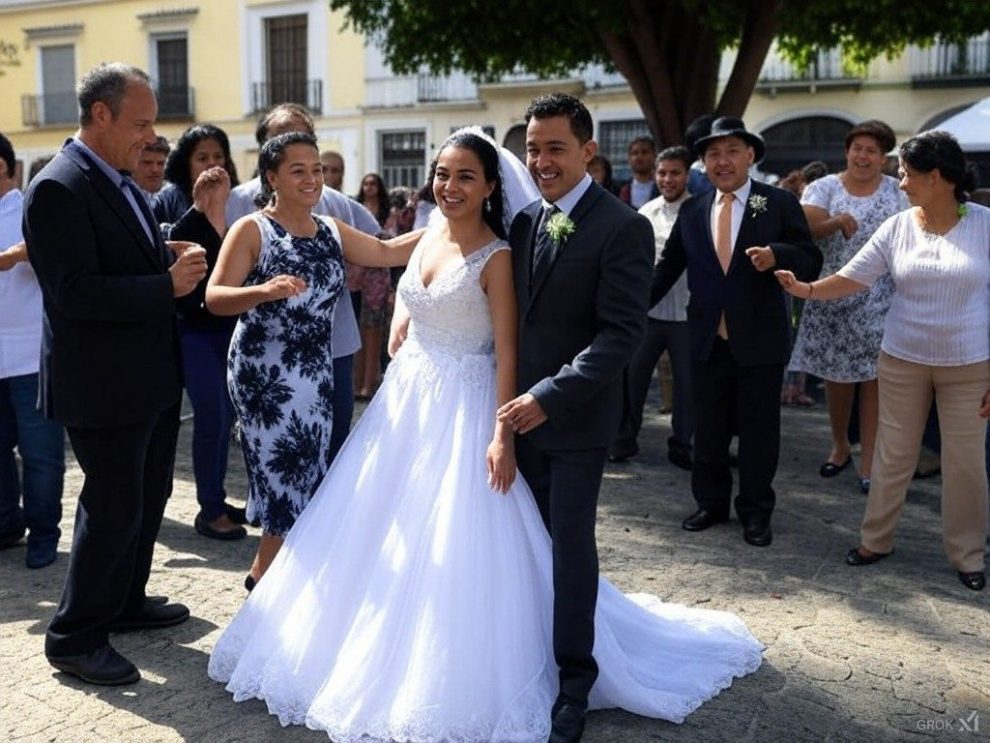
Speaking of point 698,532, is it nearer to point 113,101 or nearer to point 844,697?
point 844,697

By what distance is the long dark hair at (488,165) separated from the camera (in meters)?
3.63

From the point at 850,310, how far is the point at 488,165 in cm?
396

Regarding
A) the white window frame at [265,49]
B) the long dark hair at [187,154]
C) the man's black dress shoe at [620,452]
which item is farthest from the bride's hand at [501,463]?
the white window frame at [265,49]

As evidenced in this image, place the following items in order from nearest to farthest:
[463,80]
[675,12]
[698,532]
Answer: [698,532]
[675,12]
[463,80]

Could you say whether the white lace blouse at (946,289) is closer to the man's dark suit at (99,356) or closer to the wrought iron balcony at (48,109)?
the man's dark suit at (99,356)

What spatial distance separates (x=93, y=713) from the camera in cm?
380

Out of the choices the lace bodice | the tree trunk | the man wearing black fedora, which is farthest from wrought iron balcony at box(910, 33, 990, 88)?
the lace bodice

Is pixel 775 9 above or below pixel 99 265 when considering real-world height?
above

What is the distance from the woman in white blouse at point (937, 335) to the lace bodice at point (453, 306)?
6.91 feet

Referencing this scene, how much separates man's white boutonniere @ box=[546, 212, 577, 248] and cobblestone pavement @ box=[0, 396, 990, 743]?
1.68 m

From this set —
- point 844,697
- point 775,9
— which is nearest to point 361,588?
point 844,697

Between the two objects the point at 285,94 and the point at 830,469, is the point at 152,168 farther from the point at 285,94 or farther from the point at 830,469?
the point at 285,94

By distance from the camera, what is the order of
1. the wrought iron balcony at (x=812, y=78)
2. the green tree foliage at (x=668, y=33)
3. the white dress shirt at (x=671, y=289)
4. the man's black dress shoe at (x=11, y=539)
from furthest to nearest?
the wrought iron balcony at (x=812, y=78) → the green tree foliage at (x=668, y=33) → the white dress shirt at (x=671, y=289) → the man's black dress shoe at (x=11, y=539)

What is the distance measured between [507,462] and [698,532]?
2711mm
